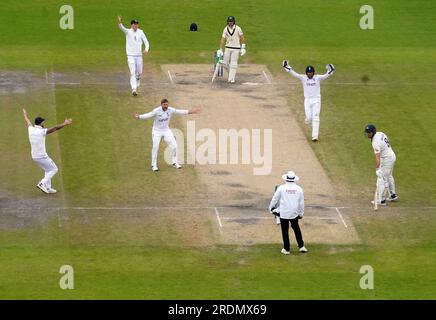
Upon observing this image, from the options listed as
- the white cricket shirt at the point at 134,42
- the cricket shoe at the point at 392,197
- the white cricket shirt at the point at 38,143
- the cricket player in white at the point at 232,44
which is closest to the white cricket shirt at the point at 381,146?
the cricket shoe at the point at 392,197

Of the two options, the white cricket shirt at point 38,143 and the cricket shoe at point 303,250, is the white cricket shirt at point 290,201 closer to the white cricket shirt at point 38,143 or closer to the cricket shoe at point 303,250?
the cricket shoe at point 303,250

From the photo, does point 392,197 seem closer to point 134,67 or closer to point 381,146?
point 381,146

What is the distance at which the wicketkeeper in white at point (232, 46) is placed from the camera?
4866cm

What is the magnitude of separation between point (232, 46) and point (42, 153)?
12.3m

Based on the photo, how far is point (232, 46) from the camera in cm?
4875


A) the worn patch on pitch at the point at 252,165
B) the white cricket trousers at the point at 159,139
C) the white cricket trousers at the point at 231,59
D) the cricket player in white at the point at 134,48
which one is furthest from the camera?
the white cricket trousers at the point at 231,59

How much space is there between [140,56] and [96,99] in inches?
84.9

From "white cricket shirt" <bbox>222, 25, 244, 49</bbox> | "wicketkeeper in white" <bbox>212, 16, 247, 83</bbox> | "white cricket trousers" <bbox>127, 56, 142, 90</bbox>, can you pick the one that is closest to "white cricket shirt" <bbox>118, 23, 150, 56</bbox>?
"white cricket trousers" <bbox>127, 56, 142, 90</bbox>

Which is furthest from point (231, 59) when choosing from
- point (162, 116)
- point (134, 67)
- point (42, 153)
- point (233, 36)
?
point (42, 153)

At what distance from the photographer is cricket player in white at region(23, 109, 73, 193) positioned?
1512 inches

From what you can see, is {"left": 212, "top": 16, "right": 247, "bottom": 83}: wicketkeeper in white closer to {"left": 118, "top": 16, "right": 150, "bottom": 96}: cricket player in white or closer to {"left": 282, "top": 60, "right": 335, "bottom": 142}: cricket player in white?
{"left": 118, "top": 16, "right": 150, "bottom": 96}: cricket player in white

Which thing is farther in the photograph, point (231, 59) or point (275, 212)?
point (231, 59)

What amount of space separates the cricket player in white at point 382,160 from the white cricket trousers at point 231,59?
38.1 feet

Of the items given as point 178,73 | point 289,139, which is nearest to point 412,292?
point 289,139
